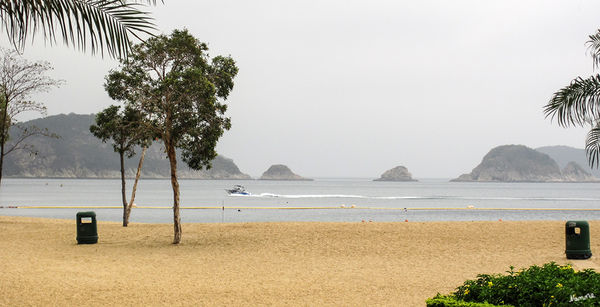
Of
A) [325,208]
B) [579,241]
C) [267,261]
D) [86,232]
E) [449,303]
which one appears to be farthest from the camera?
[325,208]

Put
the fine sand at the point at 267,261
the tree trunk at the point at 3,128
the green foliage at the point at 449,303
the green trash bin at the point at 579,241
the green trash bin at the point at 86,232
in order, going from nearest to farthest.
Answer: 1. the green foliage at the point at 449,303
2. the fine sand at the point at 267,261
3. the green trash bin at the point at 579,241
4. the green trash bin at the point at 86,232
5. the tree trunk at the point at 3,128

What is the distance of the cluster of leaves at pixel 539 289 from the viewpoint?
6.18m

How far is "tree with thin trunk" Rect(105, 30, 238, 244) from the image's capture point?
59.1ft

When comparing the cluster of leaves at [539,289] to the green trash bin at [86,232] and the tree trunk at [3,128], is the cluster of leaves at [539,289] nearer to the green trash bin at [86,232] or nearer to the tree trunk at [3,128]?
the green trash bin at [86,232]

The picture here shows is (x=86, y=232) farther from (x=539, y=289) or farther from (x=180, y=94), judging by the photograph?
(x=539, y=289)

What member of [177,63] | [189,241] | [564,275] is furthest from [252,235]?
[564,275]

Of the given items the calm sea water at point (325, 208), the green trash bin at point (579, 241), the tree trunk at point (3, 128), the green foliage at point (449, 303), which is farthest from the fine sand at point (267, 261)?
the calm sea water at point (325, 208)

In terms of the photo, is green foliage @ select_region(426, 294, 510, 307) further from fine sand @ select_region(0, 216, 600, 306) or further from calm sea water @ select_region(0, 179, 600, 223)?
calm sea water @ select_region(0, 179, 600, 223)

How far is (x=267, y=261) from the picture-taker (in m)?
15.0

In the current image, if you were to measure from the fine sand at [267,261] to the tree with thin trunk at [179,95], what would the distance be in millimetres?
3008

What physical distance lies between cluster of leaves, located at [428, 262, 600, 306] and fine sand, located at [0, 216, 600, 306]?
2469 millimetres

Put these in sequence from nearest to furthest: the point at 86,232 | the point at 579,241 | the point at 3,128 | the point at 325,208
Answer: the point at 579,241 → the point at 86,232 → the point at 3,128 → the point at 325,208

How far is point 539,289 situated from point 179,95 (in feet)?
44.1

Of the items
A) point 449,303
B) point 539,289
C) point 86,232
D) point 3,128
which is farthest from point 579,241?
point 3,128
